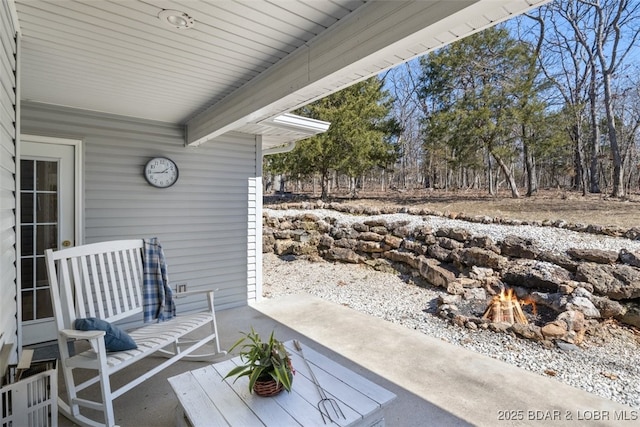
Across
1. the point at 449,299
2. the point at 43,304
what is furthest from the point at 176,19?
the point at 449,299

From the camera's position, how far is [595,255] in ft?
13.9

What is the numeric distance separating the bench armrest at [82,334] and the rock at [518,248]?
5109 millimetres

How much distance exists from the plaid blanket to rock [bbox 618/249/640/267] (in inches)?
204

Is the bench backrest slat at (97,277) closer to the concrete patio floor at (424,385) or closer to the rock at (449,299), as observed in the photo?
the concrete patio floor at (424,385)

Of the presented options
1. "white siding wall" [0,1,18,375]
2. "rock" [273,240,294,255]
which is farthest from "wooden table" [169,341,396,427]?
"rock" [273,240,294,255]

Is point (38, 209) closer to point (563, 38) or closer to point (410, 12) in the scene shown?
point (410, 12)

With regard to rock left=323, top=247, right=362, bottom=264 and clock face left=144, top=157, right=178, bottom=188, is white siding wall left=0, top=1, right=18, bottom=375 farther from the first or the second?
rock left=323, top=247, right=362, bottom=264

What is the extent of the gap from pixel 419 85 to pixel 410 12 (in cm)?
1138

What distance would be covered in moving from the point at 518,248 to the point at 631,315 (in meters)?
1.50

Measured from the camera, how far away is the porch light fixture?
1632mm

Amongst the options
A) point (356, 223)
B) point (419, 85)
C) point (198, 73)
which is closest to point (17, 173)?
point (198, 73)

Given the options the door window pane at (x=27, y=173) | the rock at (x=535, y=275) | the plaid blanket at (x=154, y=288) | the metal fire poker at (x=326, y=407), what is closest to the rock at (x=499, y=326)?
the rock at (x=535, y=275)

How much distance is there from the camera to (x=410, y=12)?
4.47 ft

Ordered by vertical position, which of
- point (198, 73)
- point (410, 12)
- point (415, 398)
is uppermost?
point (198, 73)
